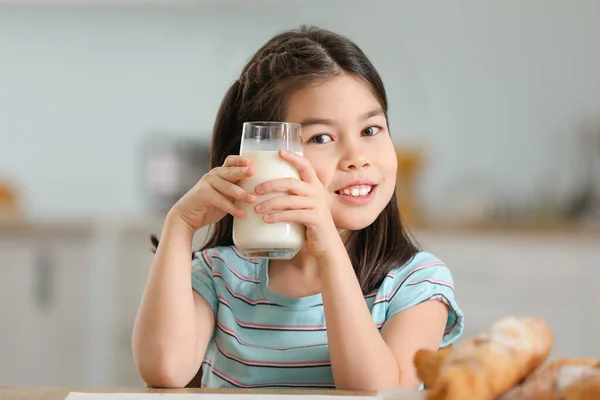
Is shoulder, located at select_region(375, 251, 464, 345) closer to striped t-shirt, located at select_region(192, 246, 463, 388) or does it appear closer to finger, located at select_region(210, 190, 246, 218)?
striped t-shirt, located at select_region(192, 246, 463, 388)

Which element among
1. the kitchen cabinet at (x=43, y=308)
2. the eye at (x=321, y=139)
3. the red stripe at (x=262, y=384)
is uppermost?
the eye at (x=321, y=139)

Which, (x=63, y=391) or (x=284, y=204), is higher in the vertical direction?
(x=284, y=204)

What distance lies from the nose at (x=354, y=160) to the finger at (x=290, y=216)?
6.7 inches

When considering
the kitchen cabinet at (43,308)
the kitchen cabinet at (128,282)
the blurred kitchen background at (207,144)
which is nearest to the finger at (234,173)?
the blurred kitchen background at (207,144)

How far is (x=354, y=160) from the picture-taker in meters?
1.16

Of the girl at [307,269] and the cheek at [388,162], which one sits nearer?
the girl at [307,269]

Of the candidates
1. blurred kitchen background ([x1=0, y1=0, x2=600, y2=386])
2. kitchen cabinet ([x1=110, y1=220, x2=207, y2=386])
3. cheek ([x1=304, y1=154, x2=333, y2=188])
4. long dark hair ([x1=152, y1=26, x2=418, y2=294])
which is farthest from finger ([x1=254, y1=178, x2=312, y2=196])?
kitchen cabinet ([x1=110, y1=220, x2=207, y2=386])

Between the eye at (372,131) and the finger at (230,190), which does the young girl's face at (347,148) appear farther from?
the finger at (230,190)

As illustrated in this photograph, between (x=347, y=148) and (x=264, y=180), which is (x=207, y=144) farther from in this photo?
(x=264, y=180)

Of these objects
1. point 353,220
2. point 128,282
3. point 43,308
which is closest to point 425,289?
point 353,220

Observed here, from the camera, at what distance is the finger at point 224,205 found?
1.03 metres

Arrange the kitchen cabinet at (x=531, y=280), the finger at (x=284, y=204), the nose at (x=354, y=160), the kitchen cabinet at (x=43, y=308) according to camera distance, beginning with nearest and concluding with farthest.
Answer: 1. the finger at (x=284, y=204)
2. the nose at (x=354, y=160)
3. the kitchen cabinet at (x=531, y=280)
4. the kitchen cabinet at (x=43, y=308)

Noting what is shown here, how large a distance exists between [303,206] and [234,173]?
99mm

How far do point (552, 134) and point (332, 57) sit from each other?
3058 mm
